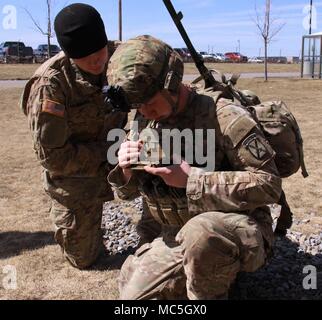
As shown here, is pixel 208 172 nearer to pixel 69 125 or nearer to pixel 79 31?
pixel 79 31

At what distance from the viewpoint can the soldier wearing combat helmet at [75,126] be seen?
3.76m

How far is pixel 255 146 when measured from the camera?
2.69m

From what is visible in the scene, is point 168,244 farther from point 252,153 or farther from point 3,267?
point 3,267

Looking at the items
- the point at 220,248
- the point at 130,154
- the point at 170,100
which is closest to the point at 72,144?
the point at 130,154

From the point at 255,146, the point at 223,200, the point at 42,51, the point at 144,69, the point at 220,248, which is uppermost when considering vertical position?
the point at 42,51

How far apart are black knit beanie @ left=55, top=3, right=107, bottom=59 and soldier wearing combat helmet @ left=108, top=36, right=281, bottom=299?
36.6 inches

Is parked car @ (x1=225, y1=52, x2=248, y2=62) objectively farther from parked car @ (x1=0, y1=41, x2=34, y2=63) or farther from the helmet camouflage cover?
the helmet camouflage cover

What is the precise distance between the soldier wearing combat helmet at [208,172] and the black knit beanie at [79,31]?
93 centimetres

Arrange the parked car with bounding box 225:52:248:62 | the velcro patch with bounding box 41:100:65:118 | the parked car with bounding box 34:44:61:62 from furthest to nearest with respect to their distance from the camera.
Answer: the parked car with bounding box 225:52:248:62, the parked car with bounding box 34:44:61:62, the velcro patch with bounding box 41:100:65:118

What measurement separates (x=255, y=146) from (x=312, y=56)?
905 inches

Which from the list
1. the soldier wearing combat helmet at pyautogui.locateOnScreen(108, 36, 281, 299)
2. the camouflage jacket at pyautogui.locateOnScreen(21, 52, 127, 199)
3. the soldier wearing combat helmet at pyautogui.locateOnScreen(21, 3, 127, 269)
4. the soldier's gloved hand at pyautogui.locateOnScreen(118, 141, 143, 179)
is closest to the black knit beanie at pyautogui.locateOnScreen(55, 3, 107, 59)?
the soldier wearing combat helmet at pyautogui.locateOnScreen(21, 3, 127, 269)

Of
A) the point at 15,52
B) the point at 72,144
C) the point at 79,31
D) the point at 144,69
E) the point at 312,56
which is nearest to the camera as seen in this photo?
the point at 144,69

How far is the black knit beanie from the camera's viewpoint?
3.66m
